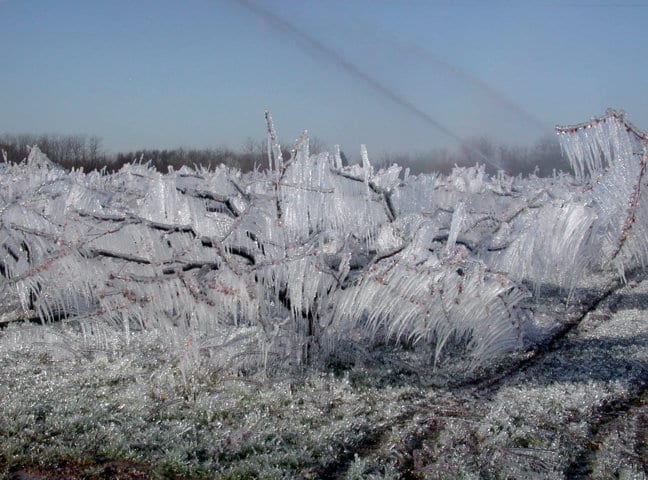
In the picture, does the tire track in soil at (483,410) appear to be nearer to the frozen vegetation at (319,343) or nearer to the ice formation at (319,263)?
the frozen vegetation at (319,343)

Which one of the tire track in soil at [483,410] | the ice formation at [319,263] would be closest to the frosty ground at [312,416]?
the tire track in soil at [483,410]

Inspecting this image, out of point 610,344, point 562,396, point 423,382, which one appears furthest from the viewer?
point 610,344

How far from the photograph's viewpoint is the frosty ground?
15.7ft

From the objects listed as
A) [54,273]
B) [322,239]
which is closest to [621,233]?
[322,239]

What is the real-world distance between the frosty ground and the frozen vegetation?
20 millimetres

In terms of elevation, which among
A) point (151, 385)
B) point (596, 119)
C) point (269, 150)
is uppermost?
point (596, 119)

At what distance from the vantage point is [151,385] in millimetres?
6215

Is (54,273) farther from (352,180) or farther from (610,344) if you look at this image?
(610,344)

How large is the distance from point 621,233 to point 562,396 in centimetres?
191

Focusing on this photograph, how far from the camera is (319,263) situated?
5867 millimetres

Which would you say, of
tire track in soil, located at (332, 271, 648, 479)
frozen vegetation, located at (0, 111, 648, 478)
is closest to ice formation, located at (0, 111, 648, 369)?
frozen vegetation, located at (0, 111, 648, 478)

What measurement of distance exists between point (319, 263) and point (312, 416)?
116 cm

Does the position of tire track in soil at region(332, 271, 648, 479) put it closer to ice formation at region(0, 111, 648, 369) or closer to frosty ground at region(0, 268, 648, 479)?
frosty ground at region(0, 268, 648, 479)

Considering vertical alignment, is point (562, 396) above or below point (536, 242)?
below
